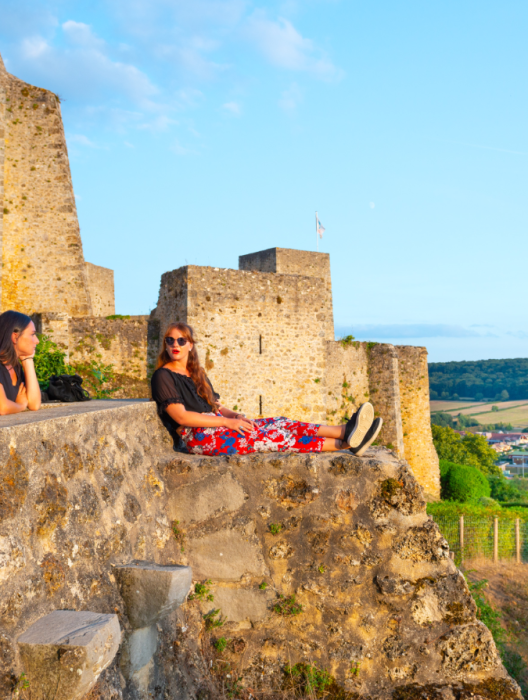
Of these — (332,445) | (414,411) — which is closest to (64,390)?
(332,445)

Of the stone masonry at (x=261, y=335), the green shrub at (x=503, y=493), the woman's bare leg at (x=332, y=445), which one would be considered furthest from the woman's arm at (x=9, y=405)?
the green shrub at (x=503, y=493)

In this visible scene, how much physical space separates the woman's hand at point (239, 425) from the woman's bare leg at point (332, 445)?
49cm

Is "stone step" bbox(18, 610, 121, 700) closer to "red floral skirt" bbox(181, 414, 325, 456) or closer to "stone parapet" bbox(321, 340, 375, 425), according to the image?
"red floral skirt" bbox(181, 414, 325, 456)

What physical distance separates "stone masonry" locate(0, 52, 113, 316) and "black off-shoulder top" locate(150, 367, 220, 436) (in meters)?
12.8

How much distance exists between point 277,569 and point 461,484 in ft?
85.3

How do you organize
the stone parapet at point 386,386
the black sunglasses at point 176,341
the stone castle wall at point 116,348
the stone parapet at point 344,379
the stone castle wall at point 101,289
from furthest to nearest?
the stone castle wall at point 101,289 < the stone parapet at point 386,386 < the stone parapet at point 344,379 < the stone castle wall at point 116,348 < the black sunglasses at point 176,341

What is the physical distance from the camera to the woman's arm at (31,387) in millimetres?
3850

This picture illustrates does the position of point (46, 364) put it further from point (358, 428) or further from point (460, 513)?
point (460, 513)

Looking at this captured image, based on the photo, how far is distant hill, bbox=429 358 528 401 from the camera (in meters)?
80.1

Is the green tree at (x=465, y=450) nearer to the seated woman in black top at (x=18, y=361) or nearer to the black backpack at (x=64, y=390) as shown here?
the black backpack at (x=64, y=390)

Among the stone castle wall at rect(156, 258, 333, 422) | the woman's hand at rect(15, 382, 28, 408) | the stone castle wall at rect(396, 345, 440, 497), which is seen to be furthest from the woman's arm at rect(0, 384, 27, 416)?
the stone castle wall at rect(396, 345, 440, 497)

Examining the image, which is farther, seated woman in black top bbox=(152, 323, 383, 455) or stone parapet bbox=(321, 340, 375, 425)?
stone parapet bbox=(321, 340, 375, 425)

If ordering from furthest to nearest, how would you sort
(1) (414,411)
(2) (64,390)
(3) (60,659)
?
(1) (414,411), (2) (64,390), (3) (60,659)

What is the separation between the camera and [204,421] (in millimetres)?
3830
